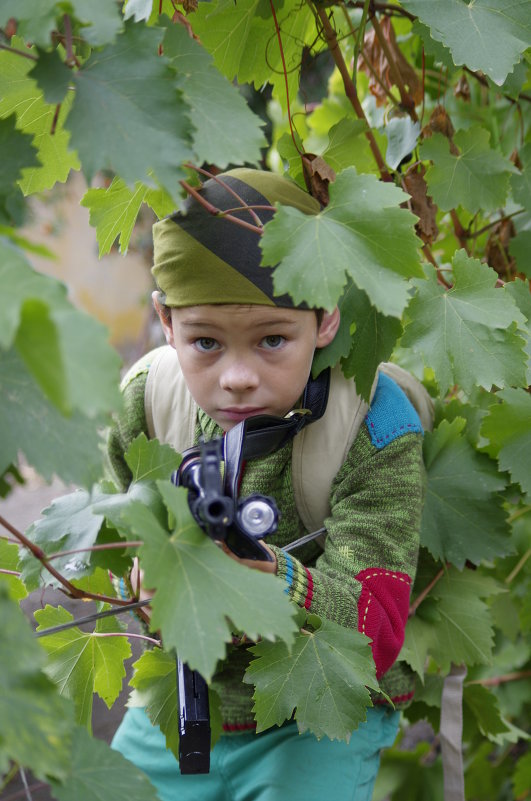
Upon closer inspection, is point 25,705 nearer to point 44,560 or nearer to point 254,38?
point 44,560

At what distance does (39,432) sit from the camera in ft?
2.42

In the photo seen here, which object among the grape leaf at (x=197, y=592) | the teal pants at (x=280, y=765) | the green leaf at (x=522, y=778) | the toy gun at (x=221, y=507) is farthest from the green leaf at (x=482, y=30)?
the green leaf at (x=522, y=778)

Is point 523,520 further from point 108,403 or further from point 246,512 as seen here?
point 108,403

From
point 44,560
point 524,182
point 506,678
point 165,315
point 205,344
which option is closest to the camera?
point 44,560

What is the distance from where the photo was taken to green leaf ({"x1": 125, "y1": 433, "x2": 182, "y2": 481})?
0.98 m

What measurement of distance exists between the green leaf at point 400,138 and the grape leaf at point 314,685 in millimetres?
719

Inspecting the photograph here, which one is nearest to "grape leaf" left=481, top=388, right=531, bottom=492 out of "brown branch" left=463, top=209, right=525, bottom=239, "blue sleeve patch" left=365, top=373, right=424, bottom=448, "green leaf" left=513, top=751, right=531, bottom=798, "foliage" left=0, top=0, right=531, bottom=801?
"foliage" left=0, top=0, right=531, bottom=801

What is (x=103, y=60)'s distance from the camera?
81 centimetres

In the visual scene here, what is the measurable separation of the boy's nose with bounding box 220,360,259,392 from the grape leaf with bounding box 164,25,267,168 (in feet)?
1.03

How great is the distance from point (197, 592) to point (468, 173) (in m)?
0.82

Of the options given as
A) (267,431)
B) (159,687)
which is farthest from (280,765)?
(267,431)

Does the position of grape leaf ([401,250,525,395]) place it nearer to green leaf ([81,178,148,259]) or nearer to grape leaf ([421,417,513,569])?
grape leaf ([421,417,513,569])

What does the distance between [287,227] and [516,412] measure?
49 centimetres

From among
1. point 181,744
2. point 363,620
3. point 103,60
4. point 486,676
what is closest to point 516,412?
point 363,620
